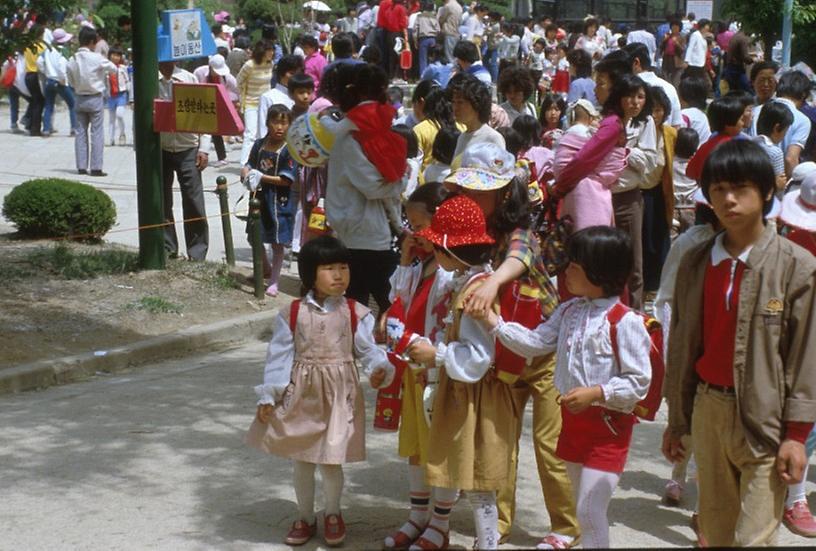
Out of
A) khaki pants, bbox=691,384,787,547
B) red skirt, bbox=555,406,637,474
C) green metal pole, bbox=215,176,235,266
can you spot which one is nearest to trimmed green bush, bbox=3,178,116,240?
green metal pole, bbox=215,176,235,266

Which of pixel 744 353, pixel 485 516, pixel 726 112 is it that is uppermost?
pixel 726 112

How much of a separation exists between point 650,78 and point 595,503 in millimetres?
6822

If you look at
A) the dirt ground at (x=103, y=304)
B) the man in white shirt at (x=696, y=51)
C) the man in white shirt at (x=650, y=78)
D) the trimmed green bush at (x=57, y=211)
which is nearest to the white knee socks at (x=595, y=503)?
the dirt ground at (x=103, y=304)

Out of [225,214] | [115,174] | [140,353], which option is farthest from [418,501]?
[115,174]

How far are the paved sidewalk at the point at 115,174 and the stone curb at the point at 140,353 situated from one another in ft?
7.10

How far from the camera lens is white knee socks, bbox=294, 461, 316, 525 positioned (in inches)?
218

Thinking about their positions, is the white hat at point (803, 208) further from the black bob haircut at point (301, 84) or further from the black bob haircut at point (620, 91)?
the black bob haircut at point (301, 84)

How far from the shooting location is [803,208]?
591cm

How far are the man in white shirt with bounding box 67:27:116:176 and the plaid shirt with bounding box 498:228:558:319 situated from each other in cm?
1336

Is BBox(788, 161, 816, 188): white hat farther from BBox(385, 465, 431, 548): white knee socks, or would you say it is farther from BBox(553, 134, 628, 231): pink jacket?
BBox(385, 465, 431, 548): white knee socks

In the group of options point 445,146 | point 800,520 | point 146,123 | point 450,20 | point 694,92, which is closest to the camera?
point 800,520

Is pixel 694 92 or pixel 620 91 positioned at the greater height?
pixel 620 91

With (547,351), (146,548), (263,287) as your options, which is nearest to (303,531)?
(146,548)

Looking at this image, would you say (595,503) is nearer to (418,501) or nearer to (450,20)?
(418,501)
